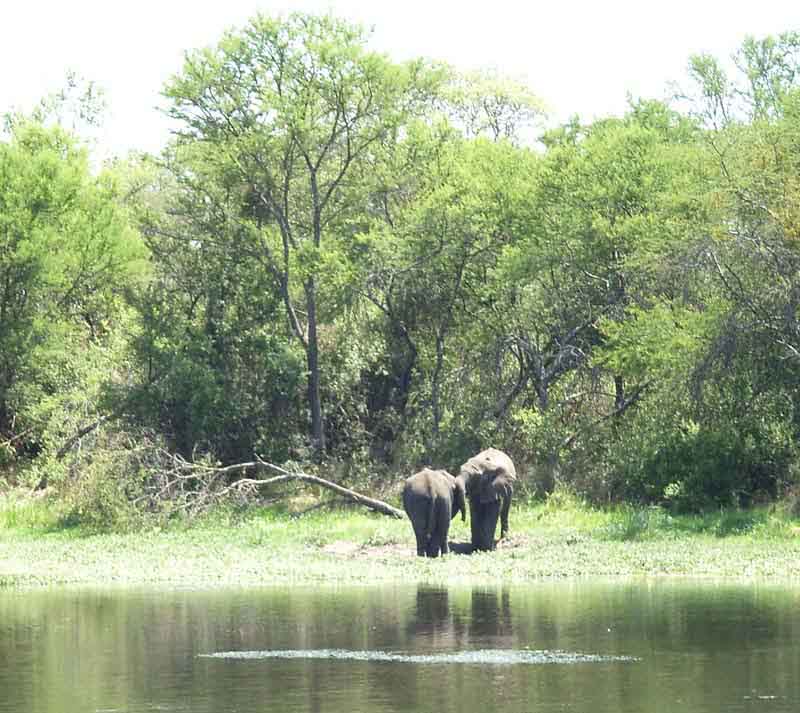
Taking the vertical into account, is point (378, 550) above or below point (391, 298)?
below

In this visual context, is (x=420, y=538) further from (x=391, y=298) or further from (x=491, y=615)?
(x=391, y=298)

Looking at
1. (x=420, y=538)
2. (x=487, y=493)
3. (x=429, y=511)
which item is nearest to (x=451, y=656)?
(x=429, y=511)

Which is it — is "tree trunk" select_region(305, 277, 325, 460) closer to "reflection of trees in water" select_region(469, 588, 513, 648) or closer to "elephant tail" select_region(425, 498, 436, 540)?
"elephant tail" select_region(425, 498, 436, 540)

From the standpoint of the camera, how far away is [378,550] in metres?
33.8

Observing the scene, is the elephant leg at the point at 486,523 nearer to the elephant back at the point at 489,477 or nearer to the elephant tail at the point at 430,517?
the elephant back at the point at 489,477

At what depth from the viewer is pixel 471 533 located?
34812mm

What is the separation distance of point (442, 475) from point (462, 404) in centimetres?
985

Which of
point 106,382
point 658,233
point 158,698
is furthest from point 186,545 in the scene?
point 158,698

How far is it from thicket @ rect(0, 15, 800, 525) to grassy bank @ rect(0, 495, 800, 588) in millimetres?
1817

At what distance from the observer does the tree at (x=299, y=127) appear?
42156 millimetres

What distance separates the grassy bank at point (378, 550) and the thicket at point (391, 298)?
1817mm

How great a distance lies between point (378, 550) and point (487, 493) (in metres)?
2.49

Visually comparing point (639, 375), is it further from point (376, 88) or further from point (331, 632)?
point (331, 632)

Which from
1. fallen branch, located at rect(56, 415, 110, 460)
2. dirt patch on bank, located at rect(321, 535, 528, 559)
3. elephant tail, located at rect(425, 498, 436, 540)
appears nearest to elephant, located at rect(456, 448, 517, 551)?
dirt patch on bank, located at rect(321, 535, 528, 559)
